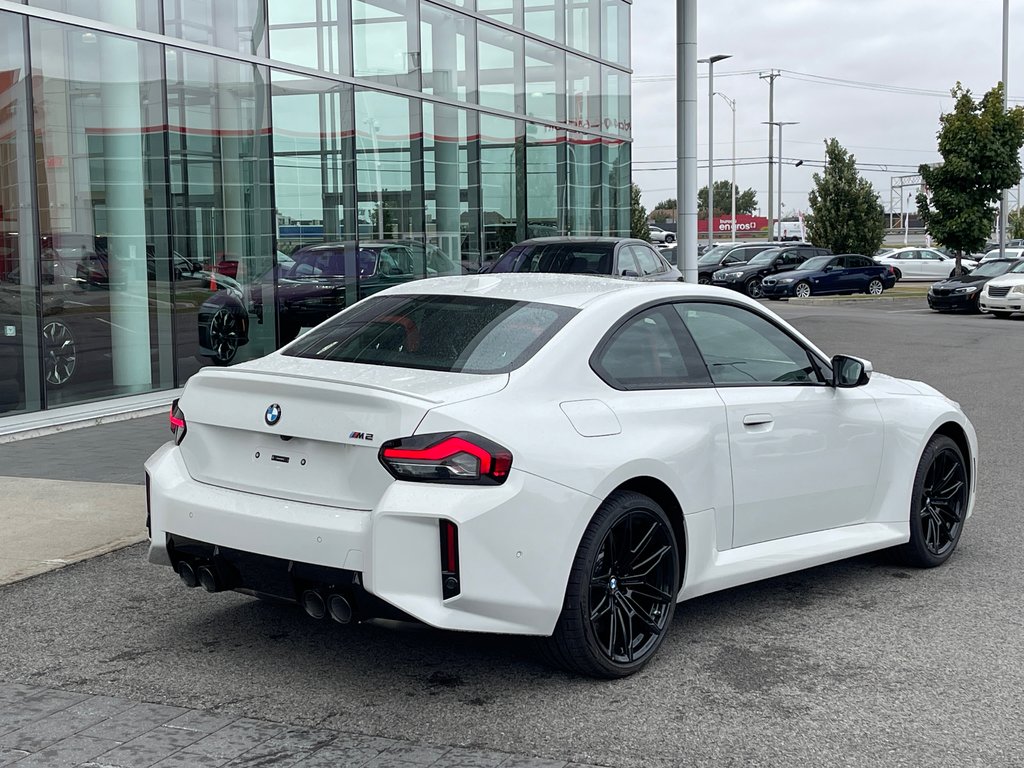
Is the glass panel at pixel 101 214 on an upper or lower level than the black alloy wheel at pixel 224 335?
upper

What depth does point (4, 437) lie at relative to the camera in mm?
10703

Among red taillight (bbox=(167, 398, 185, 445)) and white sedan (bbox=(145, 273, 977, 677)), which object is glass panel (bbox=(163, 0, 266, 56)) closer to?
white sedan (bbox=(145, 273, 977, 677))

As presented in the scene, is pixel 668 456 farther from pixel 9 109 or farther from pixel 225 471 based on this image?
pixel 9 109

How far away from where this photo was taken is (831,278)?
123ft

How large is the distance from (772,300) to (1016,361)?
18826 millimetres

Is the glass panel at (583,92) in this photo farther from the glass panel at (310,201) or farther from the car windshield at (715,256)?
the car windshield at (715,256)

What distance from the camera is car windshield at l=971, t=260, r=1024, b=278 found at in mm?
31500

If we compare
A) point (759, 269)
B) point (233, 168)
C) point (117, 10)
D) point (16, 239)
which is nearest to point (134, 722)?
point (16, 239)

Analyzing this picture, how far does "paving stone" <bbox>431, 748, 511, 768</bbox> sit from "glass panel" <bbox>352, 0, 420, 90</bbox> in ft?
45.1

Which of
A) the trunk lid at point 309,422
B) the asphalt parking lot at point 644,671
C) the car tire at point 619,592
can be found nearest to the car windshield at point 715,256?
the asphalt parking lot at point 644,671

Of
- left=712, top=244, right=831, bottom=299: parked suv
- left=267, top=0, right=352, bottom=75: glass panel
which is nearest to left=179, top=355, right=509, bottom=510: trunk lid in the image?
left=267, top=0, right=352, bottom=75: glass panel

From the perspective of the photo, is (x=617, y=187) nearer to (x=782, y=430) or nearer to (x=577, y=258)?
(x=577, y=258)

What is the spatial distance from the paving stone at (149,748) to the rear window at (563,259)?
11948 millimetres

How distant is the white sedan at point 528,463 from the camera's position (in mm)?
4273
